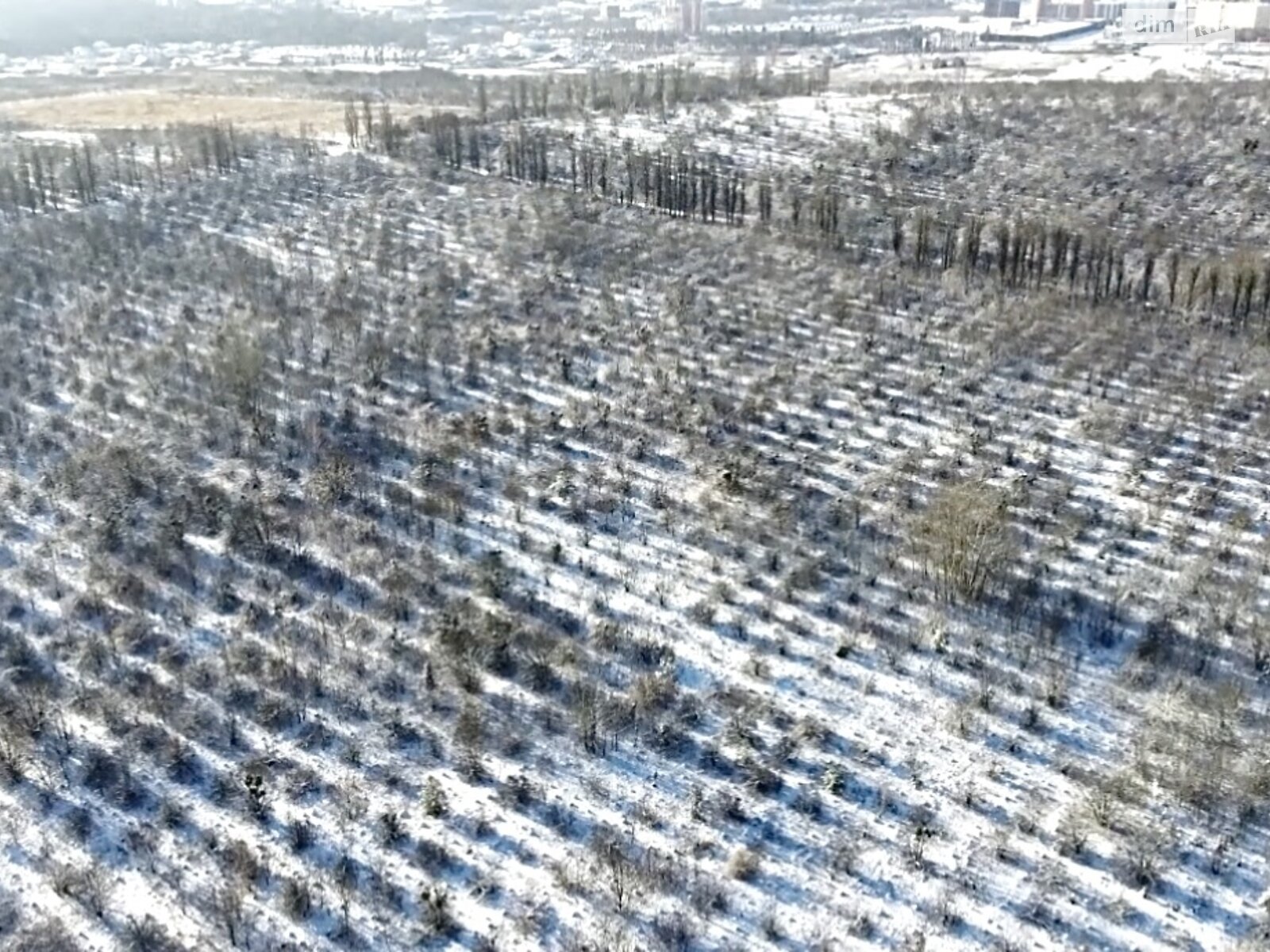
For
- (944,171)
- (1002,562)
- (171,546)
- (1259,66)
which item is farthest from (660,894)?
(1259,66)

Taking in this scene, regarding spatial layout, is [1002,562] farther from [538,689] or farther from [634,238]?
[634,238]

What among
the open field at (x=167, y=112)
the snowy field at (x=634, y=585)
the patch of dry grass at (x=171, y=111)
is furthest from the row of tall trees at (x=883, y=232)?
the open field at (x=167, y=112)

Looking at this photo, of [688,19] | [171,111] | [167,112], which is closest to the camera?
[167,112]

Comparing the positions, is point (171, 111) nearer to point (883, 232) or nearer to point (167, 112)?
point (167, 112)

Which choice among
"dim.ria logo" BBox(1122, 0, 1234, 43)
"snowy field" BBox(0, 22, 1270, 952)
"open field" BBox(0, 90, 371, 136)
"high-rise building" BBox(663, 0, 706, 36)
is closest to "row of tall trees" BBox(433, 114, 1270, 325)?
"snowy field" BBox(0, 22, 1270, 952)

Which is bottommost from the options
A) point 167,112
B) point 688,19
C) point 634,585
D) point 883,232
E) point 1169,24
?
point 634,585

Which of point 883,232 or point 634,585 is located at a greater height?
point 883,232

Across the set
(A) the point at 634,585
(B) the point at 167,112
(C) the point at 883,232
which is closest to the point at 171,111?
(B) the point at 167,112

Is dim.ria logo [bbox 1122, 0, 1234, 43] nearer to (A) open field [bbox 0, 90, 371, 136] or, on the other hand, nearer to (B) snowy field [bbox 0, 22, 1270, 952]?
(B) snowy field [bbox 0, 22, 1270, 952]

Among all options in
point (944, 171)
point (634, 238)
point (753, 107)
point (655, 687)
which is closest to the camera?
point (655, 687)

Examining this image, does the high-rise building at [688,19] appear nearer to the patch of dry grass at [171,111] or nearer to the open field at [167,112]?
the patch of dry grass at [171,111]

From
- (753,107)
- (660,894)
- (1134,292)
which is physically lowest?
(660,894)
